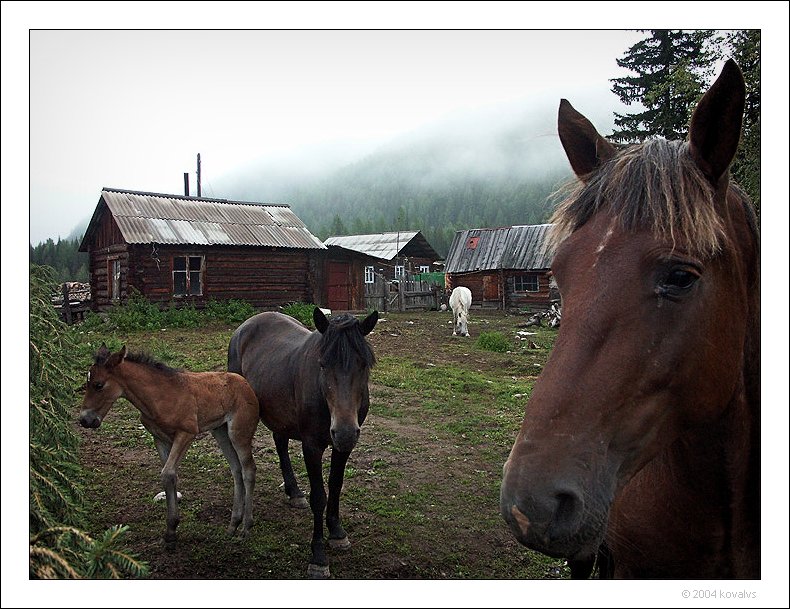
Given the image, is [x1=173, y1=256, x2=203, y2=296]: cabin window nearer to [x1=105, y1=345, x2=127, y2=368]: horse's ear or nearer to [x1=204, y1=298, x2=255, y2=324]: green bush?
[x1=204, y1=298, x2=255, y2=324]: green bush

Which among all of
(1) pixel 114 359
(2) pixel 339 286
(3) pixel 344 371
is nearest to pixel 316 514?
(3) pixel 344 371

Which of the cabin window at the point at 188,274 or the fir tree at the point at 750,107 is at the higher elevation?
the fir tree at the point at 750,107

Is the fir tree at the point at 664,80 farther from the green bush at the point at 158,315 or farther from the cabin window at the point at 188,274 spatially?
the cabin window at the point at 188,274

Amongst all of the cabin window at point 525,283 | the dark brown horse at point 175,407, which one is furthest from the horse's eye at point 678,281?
the cabin window at point 525,283

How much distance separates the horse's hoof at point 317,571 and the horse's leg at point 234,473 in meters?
0.85

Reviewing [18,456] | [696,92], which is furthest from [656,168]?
[18,456]

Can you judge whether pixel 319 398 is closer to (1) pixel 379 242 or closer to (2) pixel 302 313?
(2) pixel 302 313

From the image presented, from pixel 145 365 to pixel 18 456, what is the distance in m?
2.10

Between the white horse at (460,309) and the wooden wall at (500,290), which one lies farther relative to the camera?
the wooden wall at (500,290)

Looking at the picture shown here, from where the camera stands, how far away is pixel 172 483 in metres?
3.97

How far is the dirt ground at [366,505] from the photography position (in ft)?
12.2

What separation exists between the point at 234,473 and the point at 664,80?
444 cm

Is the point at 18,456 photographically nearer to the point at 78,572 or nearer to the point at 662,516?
the point at 78,572

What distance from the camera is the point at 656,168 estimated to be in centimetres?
147
